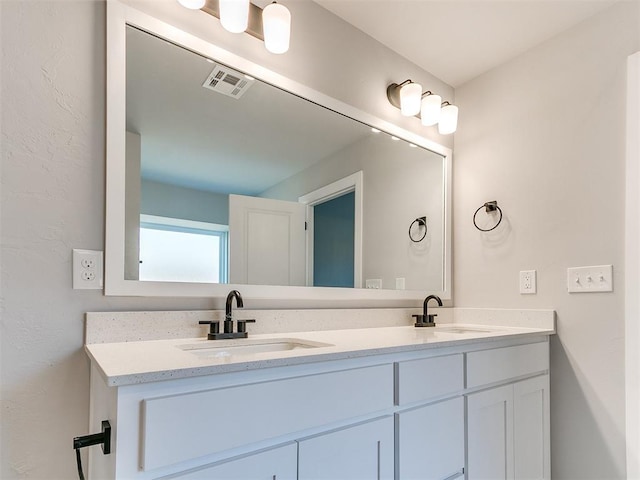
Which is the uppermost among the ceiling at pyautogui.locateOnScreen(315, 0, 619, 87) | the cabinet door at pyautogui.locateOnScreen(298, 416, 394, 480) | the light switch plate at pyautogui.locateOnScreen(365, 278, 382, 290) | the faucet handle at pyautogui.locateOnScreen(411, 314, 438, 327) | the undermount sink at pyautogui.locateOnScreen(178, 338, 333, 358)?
the ceiling at pyautogui.locateOnScreen(315, 0, 619, 87)

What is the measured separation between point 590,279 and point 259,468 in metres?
1.58

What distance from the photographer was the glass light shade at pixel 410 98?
2.02 meters

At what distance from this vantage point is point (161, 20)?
1.34 m

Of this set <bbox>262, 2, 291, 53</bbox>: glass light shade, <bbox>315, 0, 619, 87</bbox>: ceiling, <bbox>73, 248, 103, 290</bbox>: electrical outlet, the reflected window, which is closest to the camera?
<bbox>73, 248, 103, 290</bbox>: electrical outlet

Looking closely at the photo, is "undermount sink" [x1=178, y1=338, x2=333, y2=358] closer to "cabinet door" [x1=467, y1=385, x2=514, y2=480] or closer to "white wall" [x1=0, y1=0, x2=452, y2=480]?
"white wall" [x1=0, y1=0, x2=452, y2=480]

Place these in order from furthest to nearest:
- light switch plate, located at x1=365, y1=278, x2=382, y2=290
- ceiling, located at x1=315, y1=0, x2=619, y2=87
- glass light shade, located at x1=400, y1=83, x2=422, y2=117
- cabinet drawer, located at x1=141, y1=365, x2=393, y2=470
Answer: glass light shade, located at x1=400, y1=83, x2=422, y2=117 < light switch plate, located at x1=365, y1=278, x2=382, y2=290 < ceiling, located at x1=315, y1=0, x2=619, y2=87 < cabinet drawer, located at x1=141, y1=365, x2=393, y2=470

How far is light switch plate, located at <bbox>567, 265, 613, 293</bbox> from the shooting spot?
1665 mm

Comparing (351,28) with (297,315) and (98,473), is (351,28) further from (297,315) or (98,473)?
(98,473)

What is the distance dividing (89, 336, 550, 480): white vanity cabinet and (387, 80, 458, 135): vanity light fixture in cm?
118

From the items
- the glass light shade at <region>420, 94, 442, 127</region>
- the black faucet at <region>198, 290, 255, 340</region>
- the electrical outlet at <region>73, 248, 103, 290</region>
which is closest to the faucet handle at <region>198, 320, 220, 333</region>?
the black faucet at <region>198, 290, 255, 340</region>

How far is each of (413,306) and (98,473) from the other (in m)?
1.53

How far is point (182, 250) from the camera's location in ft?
4.45

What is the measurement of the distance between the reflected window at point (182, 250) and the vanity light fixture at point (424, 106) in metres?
1.17

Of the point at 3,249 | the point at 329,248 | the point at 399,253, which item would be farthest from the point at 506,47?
the point at 3,249
